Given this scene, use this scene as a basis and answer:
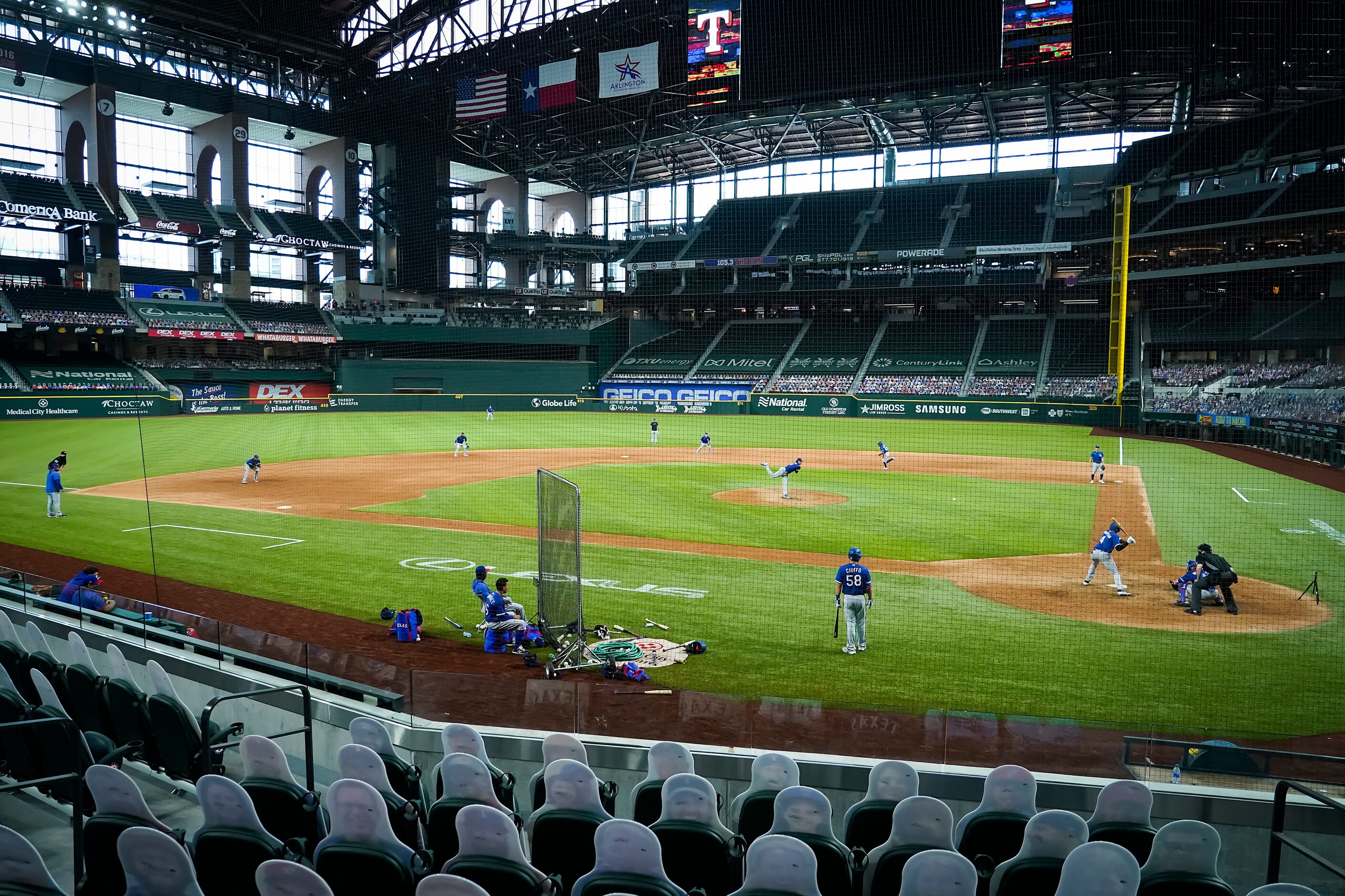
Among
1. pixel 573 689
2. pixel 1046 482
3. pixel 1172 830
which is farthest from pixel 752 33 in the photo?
pixel 1172 830

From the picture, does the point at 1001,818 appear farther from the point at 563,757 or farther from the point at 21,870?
the point at 21,870

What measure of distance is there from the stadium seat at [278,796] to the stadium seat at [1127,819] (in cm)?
419

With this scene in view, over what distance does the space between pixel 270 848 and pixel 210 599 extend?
10.8 m

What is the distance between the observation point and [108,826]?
166 inches

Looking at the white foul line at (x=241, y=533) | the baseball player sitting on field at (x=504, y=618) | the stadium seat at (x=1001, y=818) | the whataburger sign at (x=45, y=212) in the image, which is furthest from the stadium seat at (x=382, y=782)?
the whataburger sign at (x=45, y=212)

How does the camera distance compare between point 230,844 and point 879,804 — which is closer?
point 230,844

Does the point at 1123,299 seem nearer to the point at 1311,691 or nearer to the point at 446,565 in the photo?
the point at 1311,691

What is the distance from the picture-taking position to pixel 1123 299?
28.8 meters

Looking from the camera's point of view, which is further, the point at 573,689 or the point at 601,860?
the point at 573,689

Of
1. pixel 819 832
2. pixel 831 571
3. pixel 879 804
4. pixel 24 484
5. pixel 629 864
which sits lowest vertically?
pixel 831 571

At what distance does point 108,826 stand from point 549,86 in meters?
46.7

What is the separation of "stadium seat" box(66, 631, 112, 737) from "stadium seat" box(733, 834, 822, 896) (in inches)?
211

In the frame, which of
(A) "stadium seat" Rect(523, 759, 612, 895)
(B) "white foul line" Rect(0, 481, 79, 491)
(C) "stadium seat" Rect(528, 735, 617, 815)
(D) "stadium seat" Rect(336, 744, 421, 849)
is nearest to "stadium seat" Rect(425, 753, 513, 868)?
(D) "stadium seat" Rect(336, 744, 421, 849)

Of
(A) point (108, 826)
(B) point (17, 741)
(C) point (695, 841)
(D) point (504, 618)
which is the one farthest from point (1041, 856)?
(D) point (504, 618)
